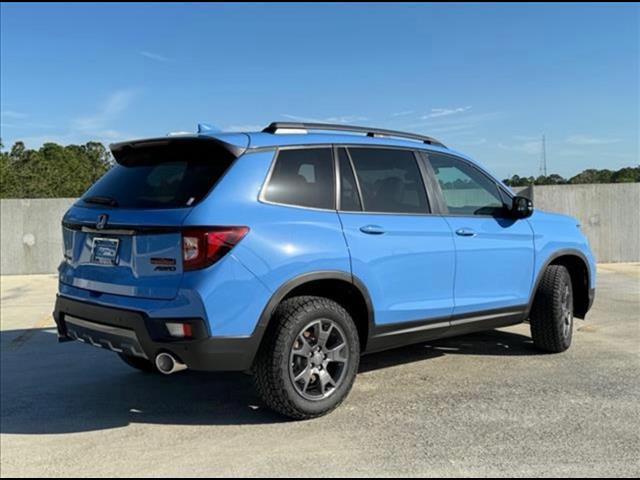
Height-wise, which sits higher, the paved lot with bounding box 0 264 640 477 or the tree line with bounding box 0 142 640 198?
the tree line with bounding box 0 142 640 198

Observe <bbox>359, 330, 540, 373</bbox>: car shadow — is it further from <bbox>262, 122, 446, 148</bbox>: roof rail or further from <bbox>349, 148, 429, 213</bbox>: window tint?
<bbox>262, 122, 446, 148</bbox>: roof rail

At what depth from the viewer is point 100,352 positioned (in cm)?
620

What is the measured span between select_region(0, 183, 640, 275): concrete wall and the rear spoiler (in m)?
10.3

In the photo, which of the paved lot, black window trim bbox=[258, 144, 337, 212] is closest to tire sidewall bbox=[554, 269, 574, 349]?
the paved lot

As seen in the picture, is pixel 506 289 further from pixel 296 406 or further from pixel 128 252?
pixel 128 252

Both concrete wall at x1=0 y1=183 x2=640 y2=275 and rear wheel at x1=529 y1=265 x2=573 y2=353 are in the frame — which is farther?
concrete wall at x1=0 y1=183 x2=640 y2=275

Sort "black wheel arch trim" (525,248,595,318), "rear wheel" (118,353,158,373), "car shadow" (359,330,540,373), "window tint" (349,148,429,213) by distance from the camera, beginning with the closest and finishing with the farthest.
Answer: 1. "window tint" (349,148,429,213)
2. "rear wheel" (118,353,158,373)
3. "black wheel arch trim" (525,248,595,318)
4. "car shadow" (359,330,540,373)

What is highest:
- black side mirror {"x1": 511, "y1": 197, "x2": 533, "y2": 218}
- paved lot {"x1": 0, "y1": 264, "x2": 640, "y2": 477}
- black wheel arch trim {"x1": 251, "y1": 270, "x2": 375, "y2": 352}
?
black side mirror {"x1": 511, "y1": 197, "x2": 533, "y2": 218}

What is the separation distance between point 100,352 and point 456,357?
3555 mm

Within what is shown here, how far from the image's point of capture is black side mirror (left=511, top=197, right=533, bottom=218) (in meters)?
5.27

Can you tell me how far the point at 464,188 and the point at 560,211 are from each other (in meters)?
9.38

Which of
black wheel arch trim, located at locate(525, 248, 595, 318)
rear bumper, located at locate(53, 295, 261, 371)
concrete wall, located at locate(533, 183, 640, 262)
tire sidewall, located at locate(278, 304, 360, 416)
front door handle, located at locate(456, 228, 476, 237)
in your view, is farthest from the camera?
concrete wall, located at locate(533, 183, 640, 262)

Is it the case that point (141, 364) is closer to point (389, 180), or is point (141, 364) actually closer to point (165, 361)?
point (165, 361)

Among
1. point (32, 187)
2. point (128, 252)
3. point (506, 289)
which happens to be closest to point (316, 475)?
point (128, 252)
